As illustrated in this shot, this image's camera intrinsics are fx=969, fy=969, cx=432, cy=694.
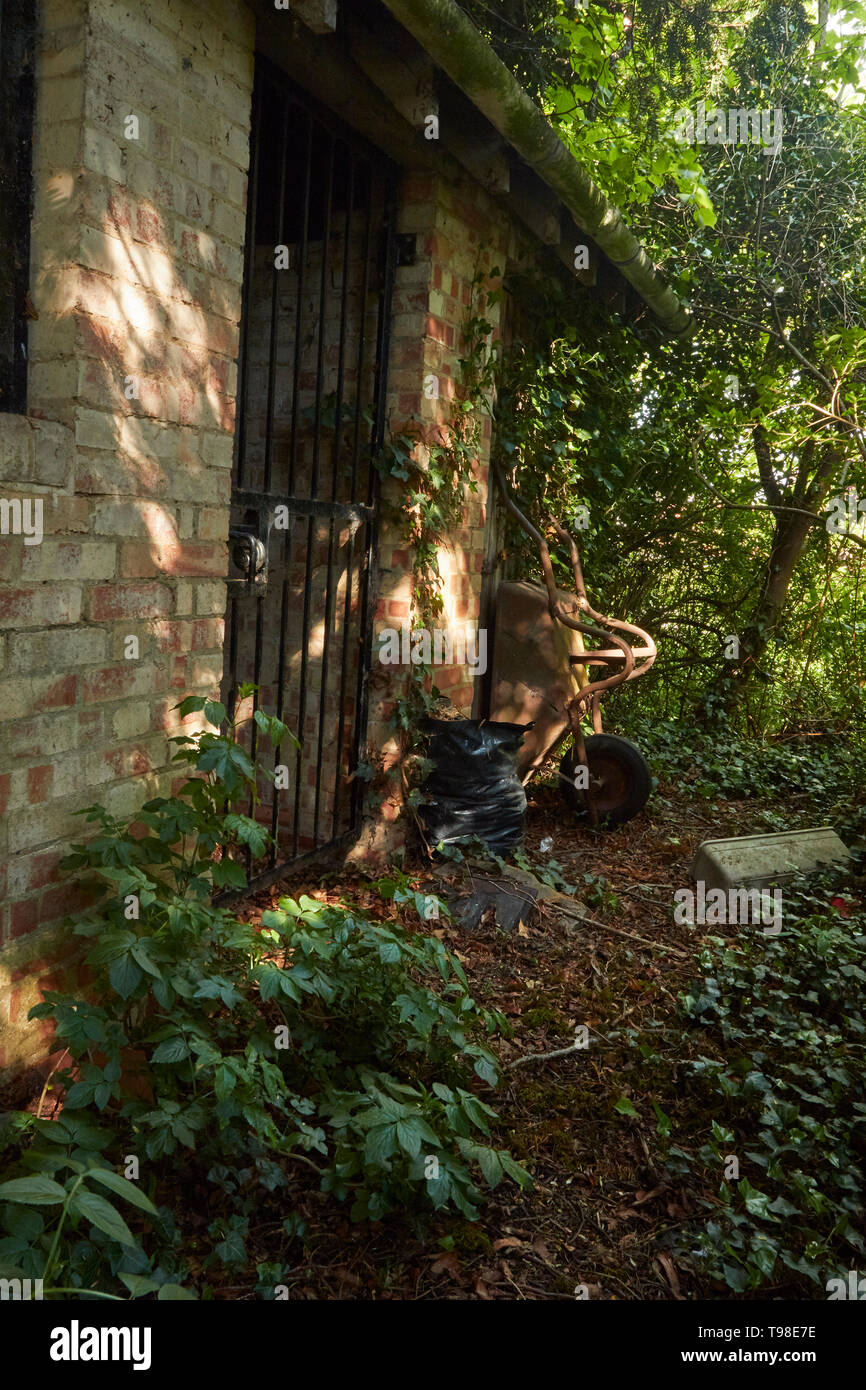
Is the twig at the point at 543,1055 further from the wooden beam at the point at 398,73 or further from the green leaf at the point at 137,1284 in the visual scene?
the wooden beam at the point at 398,73

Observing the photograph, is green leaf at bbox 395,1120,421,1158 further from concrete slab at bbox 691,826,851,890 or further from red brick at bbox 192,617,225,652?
concrete slab at bbox 691,826,851,890

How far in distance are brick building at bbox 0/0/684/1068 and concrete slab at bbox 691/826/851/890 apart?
4.98 ft

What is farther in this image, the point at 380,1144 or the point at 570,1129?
the point at 570,1129

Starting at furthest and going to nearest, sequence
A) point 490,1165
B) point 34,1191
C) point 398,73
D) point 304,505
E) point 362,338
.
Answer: point 362,338
point 304,505
point 398,73
point 490,1165
point 34,1191

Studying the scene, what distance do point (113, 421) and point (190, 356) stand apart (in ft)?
1.36

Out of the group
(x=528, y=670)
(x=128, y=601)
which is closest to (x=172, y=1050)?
(x=128, y=601)

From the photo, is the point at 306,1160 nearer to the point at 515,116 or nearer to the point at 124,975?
the point at 124,975

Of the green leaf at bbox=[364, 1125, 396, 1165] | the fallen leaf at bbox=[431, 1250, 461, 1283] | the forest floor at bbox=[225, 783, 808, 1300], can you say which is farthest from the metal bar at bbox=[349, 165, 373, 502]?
the fallen leaf at bbox=[431, 1250, 461, 1283]

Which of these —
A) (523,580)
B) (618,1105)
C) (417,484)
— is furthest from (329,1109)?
(523,580)

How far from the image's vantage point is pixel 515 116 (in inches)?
142

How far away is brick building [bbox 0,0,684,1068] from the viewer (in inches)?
86.3

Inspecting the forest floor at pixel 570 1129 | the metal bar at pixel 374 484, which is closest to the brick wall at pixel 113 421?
the forest floor at pixel 570 1129

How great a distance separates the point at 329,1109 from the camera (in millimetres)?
2242

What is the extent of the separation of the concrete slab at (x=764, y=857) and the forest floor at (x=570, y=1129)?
0.84ft
